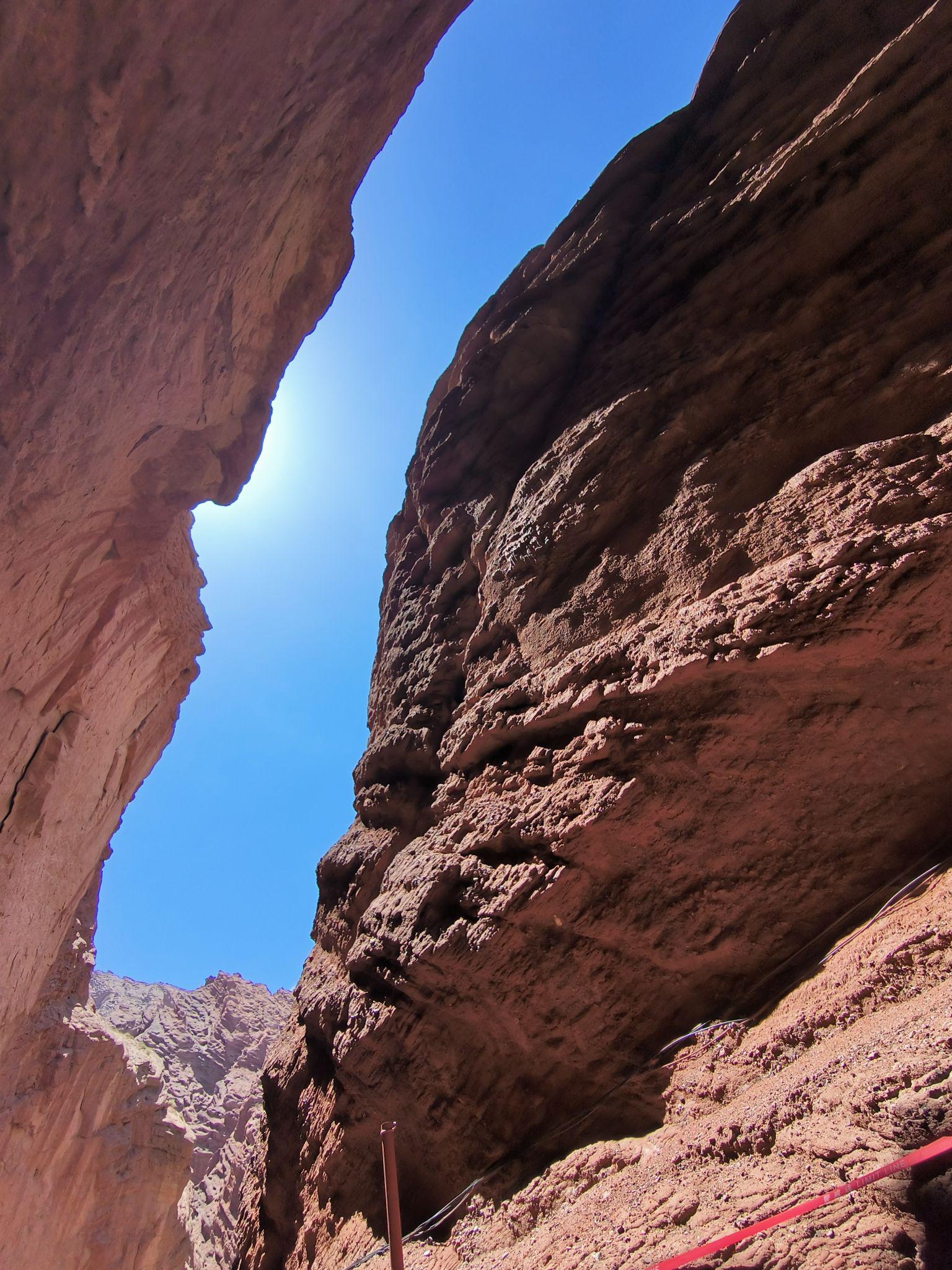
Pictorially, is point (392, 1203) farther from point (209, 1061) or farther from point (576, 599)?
point (209, 1061)

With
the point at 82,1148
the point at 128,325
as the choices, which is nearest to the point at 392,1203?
the point at 128,325

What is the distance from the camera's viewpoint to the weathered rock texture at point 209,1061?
94.7ft

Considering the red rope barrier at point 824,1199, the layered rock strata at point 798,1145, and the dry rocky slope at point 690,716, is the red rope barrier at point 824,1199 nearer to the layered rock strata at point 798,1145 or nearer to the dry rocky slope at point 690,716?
the layered rock strata at point 798,1145

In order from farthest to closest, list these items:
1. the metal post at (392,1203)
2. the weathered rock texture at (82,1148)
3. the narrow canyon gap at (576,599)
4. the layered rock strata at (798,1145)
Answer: the weathered rock texture at (82,1148), the narrow canyon gap at (576,599), the metal post at (392,1203), the layered rock strata at (798,1145)

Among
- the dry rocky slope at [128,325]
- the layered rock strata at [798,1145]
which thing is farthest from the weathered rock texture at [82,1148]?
the layered rock strata at [798,1145]

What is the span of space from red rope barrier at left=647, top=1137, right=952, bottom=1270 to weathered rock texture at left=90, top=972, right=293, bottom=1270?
20.3m

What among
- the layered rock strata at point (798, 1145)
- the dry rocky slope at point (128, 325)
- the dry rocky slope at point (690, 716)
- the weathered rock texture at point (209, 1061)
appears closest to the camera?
the layered rock strata at point (798, 1145)

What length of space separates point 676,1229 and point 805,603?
3.60m

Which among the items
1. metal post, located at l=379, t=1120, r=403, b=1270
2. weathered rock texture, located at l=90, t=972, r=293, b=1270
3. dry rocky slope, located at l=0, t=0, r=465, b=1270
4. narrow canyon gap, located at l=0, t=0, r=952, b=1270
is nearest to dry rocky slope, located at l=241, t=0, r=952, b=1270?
narrow canyon gap, located at l=0, t=0, r=952, b=1270

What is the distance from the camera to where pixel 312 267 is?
9.27m

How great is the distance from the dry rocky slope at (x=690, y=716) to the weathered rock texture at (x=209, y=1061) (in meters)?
16.0

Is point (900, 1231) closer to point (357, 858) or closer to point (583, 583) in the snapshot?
point (583, 583)

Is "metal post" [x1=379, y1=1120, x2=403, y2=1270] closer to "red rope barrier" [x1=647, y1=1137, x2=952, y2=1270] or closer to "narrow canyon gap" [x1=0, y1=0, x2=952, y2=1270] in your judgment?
"narrow canyon gap" [x1=0, y1=0, x2=952, y2=1270]

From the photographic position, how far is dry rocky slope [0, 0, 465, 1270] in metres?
5.25
